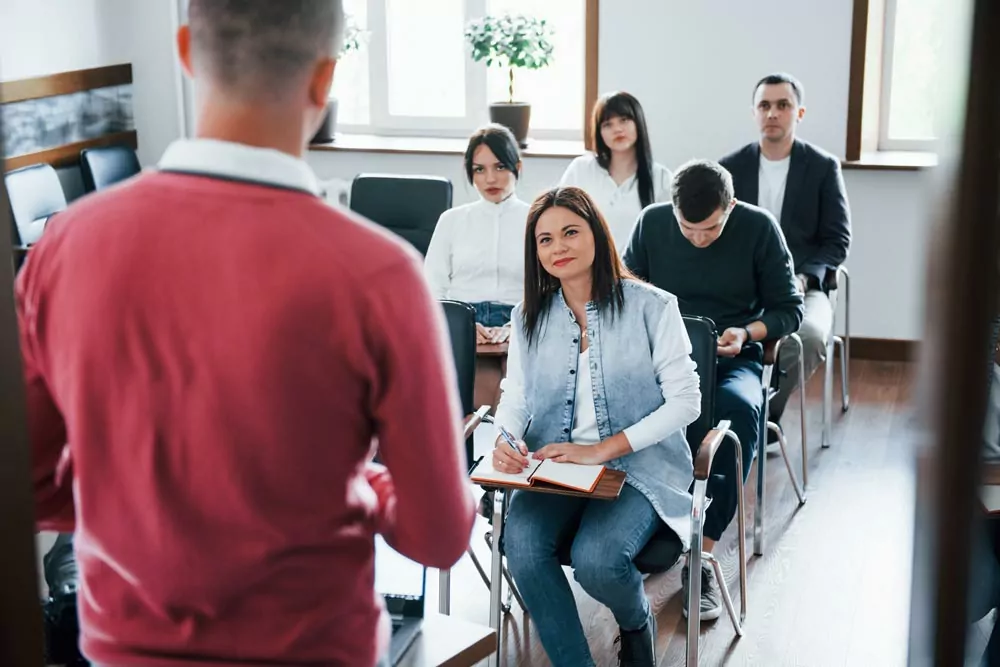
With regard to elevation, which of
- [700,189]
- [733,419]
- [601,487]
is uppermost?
[700,189]

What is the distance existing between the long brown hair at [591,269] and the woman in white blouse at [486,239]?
132 cm

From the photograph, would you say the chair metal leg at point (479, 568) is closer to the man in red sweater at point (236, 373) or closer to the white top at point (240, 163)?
the man in red sweater at point (236, 373)

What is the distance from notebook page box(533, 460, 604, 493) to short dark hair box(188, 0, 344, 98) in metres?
1.48

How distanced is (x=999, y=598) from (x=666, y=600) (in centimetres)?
205

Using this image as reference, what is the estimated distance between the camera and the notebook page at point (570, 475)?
7.75ft

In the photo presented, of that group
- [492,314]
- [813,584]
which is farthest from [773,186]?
[813,584]

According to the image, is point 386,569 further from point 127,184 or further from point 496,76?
point 496,76

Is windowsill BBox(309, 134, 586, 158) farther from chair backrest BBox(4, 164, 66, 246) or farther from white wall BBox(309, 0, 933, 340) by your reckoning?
chair backrest BBox(4, 164, 66, 246)

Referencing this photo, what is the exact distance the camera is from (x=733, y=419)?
3.17m

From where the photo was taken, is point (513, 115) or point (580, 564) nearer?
point (580, 564)

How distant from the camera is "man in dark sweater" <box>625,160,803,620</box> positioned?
129 inches

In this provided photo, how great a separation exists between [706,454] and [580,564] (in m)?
0.36

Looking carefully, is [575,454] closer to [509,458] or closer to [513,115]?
[509,458]

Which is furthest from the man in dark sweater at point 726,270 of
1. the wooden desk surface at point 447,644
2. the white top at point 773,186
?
the wooden desk surface at point 447,644
